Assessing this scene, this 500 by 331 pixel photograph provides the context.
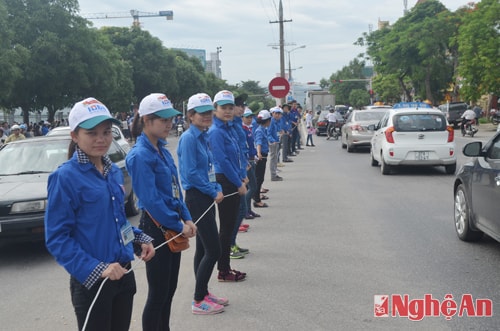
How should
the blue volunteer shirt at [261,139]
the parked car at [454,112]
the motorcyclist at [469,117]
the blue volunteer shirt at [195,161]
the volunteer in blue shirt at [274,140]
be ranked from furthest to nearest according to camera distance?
the parked car at [454,112] < the motorcyclist at [469,117] < the volunteer in blue shirt at [274,140] < the blue volunteer shirt at [261,139] < the blue volunteer shirt at [195,161]

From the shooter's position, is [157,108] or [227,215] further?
[227,215]

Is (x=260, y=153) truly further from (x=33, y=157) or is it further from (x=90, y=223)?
(x=90, y=223)

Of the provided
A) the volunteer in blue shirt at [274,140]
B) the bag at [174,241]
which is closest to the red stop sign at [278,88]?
the volunteer in blue shirt at [274,140]

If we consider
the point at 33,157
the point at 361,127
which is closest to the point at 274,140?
the point at 33,157

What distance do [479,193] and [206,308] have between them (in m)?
3.49

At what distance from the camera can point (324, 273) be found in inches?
237

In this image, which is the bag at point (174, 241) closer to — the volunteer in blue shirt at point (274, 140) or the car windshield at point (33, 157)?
the car windshield at point (33, 157)

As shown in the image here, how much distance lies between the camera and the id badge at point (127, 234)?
3.04 m

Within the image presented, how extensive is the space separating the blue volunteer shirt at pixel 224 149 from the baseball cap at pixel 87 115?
2.82 m

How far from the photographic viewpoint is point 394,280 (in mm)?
5664

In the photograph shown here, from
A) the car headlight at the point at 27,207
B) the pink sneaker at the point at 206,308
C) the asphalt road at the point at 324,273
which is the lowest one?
the asphalt road at the point at 324,273

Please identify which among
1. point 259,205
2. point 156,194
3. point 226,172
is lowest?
point 259,205

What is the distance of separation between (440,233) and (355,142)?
13.9 metres

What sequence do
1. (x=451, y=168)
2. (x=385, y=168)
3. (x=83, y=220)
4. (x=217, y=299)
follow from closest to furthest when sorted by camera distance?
(x=83, y=220) → (x=217, y=299) → (x=451, y=168) → (x=385, y=168)
